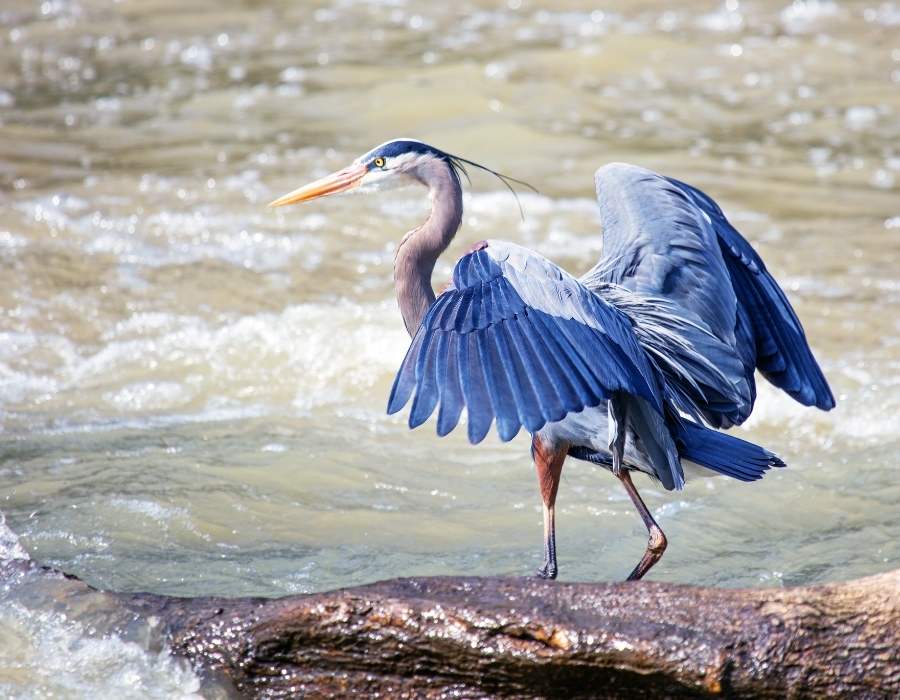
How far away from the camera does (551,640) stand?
3.15m

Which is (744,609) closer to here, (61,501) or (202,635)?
(202,635)

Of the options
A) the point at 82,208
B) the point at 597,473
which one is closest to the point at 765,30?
the point at 82,208

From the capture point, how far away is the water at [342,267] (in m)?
4.75

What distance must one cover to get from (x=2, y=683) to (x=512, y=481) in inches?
101

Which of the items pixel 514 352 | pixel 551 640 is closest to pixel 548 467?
pixel 514 352

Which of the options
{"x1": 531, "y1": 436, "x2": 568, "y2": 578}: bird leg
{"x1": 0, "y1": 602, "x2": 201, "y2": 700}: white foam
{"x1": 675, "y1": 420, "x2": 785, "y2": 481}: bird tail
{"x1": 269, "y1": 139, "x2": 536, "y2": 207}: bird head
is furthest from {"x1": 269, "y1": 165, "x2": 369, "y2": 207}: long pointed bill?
{"x1": 0, "y1": 602, "x2": 201, "y2": 700}: white foam

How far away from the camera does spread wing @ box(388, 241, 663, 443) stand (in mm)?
3527

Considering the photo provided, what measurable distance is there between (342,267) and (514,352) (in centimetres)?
454

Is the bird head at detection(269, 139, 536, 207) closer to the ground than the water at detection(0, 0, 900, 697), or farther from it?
farther from it

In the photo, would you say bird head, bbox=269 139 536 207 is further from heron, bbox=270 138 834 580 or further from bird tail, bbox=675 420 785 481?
bird tail, bbox=675 420 785 481

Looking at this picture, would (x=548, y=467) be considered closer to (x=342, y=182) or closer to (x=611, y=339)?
(x=611, y=339)

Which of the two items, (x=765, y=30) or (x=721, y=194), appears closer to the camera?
(x=721, y=194)

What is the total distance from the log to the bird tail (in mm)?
817

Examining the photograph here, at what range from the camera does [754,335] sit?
4.93 metres
